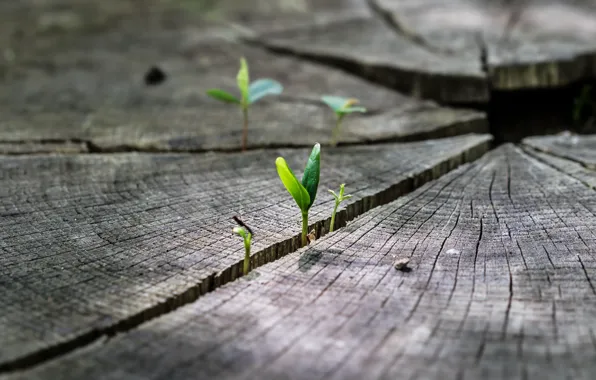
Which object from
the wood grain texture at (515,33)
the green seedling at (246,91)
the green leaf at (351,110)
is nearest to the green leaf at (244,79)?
the green seedling at (246,91)

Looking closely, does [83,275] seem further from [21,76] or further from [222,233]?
[21,76]

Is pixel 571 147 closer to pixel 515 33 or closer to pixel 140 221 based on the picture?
pixel 515 33

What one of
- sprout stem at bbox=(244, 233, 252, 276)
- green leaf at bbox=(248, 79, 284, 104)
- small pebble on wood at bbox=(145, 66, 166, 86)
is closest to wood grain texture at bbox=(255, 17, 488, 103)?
small pebble on wood at bbox=(145, 66, 166, 86)

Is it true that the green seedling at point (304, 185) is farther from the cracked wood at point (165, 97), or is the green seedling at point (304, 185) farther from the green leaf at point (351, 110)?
the cracked wood at point (165, 97)

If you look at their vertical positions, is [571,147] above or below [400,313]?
above

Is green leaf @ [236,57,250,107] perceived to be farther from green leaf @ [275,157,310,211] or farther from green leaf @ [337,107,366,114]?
green leaf @ [275,157,310,211]

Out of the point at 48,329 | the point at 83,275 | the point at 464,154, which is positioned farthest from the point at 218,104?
the point at 48,329

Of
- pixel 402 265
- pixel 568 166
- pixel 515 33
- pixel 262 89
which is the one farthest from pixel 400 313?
pixel 515 33
